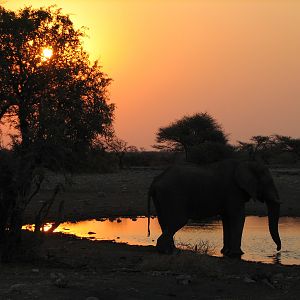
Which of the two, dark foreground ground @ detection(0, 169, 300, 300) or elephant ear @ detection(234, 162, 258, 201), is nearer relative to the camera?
dark foreground ground @ detection(0, 169, 300, 300)

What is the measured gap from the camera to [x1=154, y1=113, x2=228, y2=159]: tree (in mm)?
71625

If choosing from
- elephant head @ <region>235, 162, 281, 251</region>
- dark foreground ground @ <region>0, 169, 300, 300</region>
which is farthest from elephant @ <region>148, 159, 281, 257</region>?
dark foreground ground @ <region>0, 169, 300, 300</region>

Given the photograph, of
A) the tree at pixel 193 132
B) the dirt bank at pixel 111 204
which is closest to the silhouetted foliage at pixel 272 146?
the tree at pixel 193 132

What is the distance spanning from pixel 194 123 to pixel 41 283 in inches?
2610

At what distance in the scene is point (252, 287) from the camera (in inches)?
374

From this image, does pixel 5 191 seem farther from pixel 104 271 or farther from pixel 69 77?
pixel 69 77

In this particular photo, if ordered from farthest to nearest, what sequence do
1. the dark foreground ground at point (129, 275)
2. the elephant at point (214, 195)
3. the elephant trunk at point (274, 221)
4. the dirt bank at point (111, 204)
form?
the dirt bank at point (111, 204) → the elephant trunk at point (274, 221) → the elephant at point (214, 195) → the dark foreground ground at point (129, 275)

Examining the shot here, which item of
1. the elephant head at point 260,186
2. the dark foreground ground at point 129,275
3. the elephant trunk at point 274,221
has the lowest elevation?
the dark foreground ground at point 129,275

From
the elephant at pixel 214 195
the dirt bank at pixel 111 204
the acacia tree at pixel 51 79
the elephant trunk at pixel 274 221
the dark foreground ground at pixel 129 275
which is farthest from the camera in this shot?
the dirt bank at pixel 111 204

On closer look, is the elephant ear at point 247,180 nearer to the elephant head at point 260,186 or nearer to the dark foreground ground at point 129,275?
the elephant head at point 260,186

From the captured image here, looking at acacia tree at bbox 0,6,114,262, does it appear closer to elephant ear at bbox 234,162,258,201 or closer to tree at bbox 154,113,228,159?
elephant ear at bbox 234,162,258,201

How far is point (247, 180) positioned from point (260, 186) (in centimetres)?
61

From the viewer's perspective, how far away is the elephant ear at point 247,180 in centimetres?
1464

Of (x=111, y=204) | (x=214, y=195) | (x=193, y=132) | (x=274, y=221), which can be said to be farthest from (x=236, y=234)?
(x=193, y=132)
